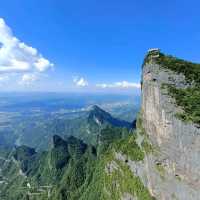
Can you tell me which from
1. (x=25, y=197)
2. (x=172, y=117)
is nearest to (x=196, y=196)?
(x=172, y=117)

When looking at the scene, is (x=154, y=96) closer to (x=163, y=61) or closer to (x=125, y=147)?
(x=163, y=61)

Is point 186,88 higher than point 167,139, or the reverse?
point 186,88

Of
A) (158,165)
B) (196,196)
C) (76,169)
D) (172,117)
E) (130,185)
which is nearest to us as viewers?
(196,196)

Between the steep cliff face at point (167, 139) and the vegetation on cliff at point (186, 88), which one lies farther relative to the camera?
the vegetation on cliff at point (186, 88)

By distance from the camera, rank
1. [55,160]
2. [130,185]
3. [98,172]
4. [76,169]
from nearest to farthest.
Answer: [130,185] → [98,172] → [76,169] → [55,160]

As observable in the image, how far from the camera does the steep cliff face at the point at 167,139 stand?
151 ft

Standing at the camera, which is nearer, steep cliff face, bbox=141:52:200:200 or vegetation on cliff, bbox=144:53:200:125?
steep cliff face, bbox=141:52:200:200

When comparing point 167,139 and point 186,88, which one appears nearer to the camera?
point 167,139

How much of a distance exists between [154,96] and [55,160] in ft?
379

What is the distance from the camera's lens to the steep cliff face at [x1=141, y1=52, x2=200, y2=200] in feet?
151

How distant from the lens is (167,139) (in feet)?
169

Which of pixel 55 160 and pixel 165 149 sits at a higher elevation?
pixel 165 149

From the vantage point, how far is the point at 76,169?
13188 centimetres

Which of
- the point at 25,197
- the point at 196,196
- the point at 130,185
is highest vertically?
the point at 196,196
